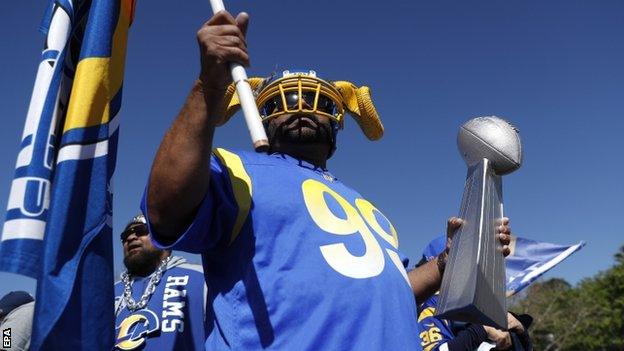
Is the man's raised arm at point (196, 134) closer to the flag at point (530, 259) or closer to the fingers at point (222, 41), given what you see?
the fingers at point (222, 41)

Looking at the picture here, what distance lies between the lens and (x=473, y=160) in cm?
240

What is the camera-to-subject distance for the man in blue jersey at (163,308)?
10.6ft

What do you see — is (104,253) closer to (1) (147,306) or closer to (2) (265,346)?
(2) (265,346)

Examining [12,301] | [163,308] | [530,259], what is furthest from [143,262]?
[530,259]

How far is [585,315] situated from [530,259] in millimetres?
32421

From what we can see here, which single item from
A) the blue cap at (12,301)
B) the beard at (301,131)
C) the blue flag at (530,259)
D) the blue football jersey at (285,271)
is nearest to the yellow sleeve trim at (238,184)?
the blue football jersey at (285,271)

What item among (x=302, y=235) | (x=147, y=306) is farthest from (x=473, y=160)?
(x=147, y=306)

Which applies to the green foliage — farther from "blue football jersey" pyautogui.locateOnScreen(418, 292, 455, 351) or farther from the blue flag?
"blue football jersey" pyautogui.locateOnScreen(418, 292, 455, 351)

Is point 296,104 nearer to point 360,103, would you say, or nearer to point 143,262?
point 360,103

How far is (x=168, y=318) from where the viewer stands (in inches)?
131

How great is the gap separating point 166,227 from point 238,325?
0.37 m

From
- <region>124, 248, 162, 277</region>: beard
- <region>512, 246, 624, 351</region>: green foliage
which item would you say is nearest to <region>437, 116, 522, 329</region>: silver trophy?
<region>124, 248, 162, 277</region>: beard

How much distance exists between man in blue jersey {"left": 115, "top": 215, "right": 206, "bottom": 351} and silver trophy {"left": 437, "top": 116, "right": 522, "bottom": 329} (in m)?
1.79

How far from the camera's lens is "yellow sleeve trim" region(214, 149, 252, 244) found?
Answer: 5.77 ft
